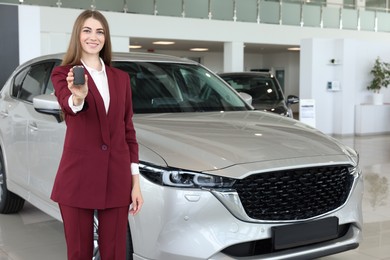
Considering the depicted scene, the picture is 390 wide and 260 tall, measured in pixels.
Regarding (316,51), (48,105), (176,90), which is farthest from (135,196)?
(316,51)

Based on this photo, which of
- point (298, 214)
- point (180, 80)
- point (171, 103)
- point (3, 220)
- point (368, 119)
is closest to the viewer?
point (298, 214)

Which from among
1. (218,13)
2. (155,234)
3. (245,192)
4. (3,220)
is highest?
(218,13)

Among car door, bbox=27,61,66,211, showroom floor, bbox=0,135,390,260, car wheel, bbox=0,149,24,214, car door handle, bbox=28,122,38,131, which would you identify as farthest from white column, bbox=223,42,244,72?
car door handle, bbox=28,122,38,131

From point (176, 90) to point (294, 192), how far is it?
1532 millimetres

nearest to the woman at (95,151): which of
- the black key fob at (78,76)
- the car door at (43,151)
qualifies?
the black key fob at (78,76)

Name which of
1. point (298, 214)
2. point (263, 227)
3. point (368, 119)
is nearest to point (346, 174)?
point (298, 214)

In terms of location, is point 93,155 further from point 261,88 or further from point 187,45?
point 187,45

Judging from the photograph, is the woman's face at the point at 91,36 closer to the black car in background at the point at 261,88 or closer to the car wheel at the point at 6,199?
the car wheel at the point at 6,199

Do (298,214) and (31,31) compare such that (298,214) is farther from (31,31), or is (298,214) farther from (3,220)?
(31,31)

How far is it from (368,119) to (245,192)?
454 inches

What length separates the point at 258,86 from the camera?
9039 mm

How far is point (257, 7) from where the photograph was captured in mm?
16828

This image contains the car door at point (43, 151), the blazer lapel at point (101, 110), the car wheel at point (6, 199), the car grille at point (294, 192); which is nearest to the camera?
the blazer lapel at point (101, 110)

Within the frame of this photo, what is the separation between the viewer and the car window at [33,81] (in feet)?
14.1
